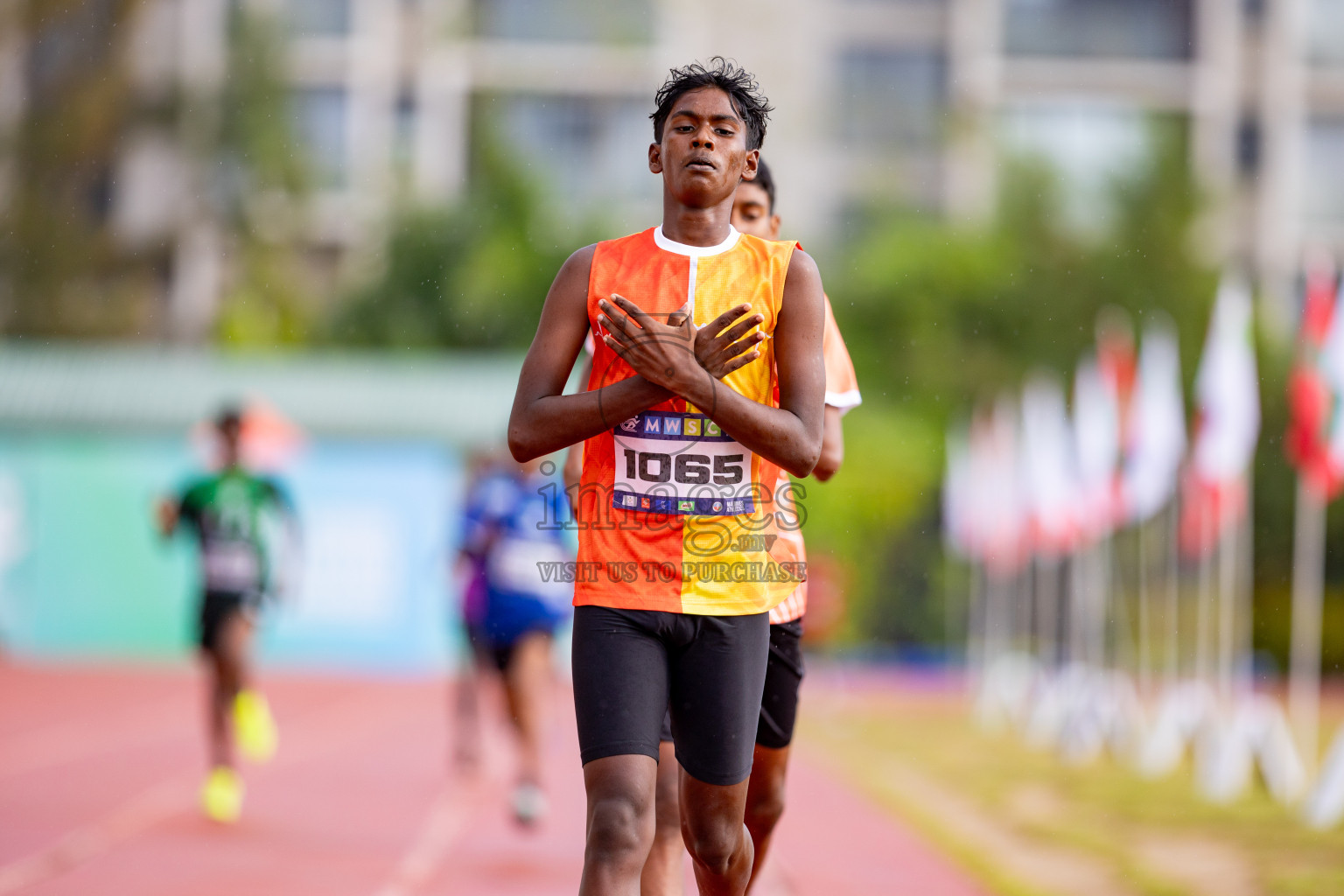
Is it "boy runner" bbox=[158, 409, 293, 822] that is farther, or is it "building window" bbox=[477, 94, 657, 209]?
"building window" bbox=[477, 94, 657, 209]

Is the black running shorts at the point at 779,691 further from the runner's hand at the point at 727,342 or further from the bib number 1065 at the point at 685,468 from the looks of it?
the runner's hand at the point at 727,342

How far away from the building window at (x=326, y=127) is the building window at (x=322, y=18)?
1488 millimetres

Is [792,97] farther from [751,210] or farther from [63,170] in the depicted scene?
[751,210]

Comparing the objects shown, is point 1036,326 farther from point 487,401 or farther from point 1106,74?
point 487,401

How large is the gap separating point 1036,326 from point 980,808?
85.6 ft

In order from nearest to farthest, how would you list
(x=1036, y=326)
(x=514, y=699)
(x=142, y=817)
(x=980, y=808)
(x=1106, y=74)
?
(x=514, y=699)
(x=142, y=817)
(x=980, y=808)
(x=1036, y=326)
(x=1106, y=74)

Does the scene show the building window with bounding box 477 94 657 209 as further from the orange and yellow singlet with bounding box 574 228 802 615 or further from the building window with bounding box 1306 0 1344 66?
the orange and yellow singlet with bounding box 574 228 802 615

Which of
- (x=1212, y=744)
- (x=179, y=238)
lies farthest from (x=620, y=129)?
(x=1212, y=744)

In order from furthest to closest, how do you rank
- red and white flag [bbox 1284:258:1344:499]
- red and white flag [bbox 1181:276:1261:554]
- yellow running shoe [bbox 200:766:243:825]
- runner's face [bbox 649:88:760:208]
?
red and white flag [bbox 1181:276:1261:554]
red and white flag [bbox 1284:258:1344:499]
yellow running shoe [bbox 200:766:243:825]
runner's face [bbox 649:88:760:208]

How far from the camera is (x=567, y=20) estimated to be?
44875 mm

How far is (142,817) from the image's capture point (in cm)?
937

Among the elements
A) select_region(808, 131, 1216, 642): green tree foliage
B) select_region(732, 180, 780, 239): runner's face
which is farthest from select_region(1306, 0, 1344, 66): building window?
select_region(732, 180, 780, 239): runner's face

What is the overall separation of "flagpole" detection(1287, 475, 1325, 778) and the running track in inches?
150

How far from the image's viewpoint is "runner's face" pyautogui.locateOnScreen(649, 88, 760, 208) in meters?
3.61
